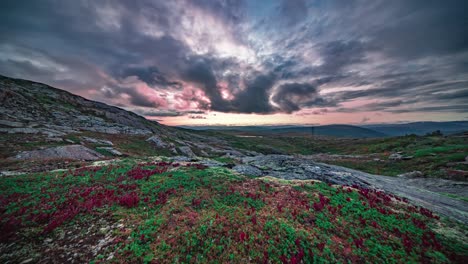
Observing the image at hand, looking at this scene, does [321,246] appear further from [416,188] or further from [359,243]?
[416,188]

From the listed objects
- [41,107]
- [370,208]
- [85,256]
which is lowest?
[370,208]

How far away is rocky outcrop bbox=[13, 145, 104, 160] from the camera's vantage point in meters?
28.6

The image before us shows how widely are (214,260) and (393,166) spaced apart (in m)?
61.9

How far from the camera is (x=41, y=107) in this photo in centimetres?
7144

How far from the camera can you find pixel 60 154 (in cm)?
3203

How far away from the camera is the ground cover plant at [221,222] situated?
848 centimetres

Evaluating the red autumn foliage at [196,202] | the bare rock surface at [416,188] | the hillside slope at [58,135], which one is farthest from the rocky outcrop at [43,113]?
the bare rock surface at [416,188]

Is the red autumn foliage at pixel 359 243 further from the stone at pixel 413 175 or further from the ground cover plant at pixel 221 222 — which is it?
the stone at pixel 413 175

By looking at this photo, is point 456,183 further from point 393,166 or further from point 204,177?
point 204,177

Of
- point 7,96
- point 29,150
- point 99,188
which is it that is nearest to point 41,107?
point 7,96

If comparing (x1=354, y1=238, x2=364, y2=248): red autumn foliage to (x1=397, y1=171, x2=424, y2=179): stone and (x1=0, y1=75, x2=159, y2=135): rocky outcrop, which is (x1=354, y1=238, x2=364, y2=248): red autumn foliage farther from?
(x1=0, y1=75, x2=159, y2=135): rocky outcrop

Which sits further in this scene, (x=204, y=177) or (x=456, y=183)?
(x=456, y=183)

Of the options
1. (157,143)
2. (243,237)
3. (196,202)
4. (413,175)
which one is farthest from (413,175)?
(157,143)

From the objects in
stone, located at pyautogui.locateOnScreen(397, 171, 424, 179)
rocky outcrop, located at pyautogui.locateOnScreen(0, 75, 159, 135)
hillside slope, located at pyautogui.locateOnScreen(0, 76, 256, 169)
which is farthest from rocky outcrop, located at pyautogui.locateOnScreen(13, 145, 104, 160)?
stone, located at pyautogui.locateOnScreen(397, 171, 424, 179)
